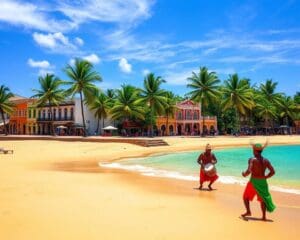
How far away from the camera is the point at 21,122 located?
75438 millimetres

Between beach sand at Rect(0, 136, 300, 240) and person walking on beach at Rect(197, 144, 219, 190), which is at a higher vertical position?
person walking on beach at Rect(197, 144, 219, 190)

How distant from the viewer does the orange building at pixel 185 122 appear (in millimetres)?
65875

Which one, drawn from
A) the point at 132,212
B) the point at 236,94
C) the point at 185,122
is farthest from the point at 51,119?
the point at 132,212

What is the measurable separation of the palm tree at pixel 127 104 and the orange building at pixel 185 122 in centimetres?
845

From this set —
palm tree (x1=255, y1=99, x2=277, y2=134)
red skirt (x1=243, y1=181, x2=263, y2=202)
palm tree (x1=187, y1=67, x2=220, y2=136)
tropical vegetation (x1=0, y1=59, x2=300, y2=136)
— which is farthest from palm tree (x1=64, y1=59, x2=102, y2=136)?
red skirt (x1=243, y1=181, x2=263, y2=202)

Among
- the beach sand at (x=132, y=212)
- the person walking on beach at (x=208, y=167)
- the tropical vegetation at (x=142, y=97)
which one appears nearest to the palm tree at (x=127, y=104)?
the tropical vegetation at (x=142, y=97)

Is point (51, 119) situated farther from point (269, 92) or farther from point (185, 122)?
point (269, 92)

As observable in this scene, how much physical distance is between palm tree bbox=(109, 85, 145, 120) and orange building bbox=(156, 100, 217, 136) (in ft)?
27.7

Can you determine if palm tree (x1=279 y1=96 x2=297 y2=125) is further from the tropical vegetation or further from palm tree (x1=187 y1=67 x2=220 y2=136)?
palm tree (x1=187 y1=67 x2=220 y2=136)

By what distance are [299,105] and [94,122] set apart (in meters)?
39.9

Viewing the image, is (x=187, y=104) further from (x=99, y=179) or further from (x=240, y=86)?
(x=99, y=179)

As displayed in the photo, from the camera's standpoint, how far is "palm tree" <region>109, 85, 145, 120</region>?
5619 cm

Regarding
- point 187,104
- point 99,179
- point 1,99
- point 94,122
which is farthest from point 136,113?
point 99,179

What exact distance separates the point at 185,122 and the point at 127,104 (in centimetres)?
1546
